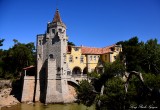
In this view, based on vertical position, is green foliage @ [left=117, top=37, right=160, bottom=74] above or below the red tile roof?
below

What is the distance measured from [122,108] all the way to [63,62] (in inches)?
1071

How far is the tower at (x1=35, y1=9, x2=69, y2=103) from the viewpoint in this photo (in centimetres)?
3969

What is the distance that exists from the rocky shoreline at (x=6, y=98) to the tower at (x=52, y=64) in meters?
4.09

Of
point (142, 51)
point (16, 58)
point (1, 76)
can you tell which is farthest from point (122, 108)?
point (1, 76)

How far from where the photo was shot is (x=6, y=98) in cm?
3994

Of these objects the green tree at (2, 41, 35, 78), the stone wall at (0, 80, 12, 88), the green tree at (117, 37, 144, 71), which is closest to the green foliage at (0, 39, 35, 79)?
the green tree at (2, 41, 35, 78)

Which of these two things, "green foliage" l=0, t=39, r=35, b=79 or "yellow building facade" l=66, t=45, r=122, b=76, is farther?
"green foliage" l=0, t=39, r=35, b=79

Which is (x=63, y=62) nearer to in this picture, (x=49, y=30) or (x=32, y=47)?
(x=49, y=30)

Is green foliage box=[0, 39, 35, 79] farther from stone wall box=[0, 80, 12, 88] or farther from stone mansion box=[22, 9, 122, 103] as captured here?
stone mansion box=[22, 9, 122, 103]

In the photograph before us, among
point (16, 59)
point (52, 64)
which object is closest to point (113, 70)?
point (52, 64)

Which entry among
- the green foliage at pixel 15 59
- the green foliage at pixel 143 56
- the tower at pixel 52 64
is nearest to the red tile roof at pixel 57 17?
the tower at pixel 52 64

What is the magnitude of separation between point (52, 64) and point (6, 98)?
10.1 meters

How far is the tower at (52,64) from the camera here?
39.7 meters

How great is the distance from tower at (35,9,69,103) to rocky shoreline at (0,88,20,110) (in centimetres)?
409
